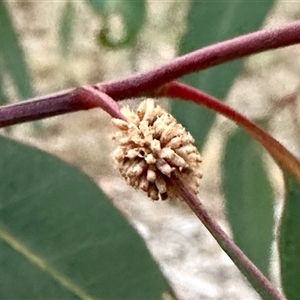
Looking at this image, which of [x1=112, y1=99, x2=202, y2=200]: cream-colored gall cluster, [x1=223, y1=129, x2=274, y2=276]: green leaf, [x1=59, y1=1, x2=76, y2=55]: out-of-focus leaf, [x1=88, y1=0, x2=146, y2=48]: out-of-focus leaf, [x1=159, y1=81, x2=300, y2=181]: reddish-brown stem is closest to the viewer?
[x1=112, y1=99, x2=202, y2=200]: cream-colored gall cluster

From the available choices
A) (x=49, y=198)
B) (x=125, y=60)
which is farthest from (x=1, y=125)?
(x=125, y=60)

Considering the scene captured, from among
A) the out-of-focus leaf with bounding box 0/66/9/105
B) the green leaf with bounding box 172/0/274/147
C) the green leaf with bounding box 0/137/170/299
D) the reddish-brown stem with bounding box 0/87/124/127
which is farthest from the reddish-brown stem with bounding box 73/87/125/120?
the out-of-focus leaf with bounding box 0/66/9/105

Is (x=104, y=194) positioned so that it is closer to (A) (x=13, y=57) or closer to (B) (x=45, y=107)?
(B) (x=45, y=107)

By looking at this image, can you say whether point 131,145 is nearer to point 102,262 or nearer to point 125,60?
point 102,262

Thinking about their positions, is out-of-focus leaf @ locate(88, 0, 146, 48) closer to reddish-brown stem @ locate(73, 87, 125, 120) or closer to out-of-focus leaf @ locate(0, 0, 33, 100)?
out-of-focus leaf @ locate(0, 0, 33, 100)

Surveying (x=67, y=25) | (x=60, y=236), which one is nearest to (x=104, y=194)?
(x=60, y=236)

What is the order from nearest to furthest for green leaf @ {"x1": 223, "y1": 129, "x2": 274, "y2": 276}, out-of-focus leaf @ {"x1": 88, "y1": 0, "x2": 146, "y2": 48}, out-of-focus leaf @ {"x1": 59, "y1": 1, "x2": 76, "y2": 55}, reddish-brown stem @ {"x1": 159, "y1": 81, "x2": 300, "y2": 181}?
reddish-brown stem @ {"x1": 159, "y1": 81, "x2": 300, "y2": 181} → green leaf @ {"x1": 223, "y1": 129, "x2": 274, "y2": 276} → out-of-focus leaf @ {"x1": 88, "y1": 0, "x2": 146, "y2": 48} → out-of-focus leaf @ {"x1": 59, "y1": 1, "x2": 76, "y2": 55}
